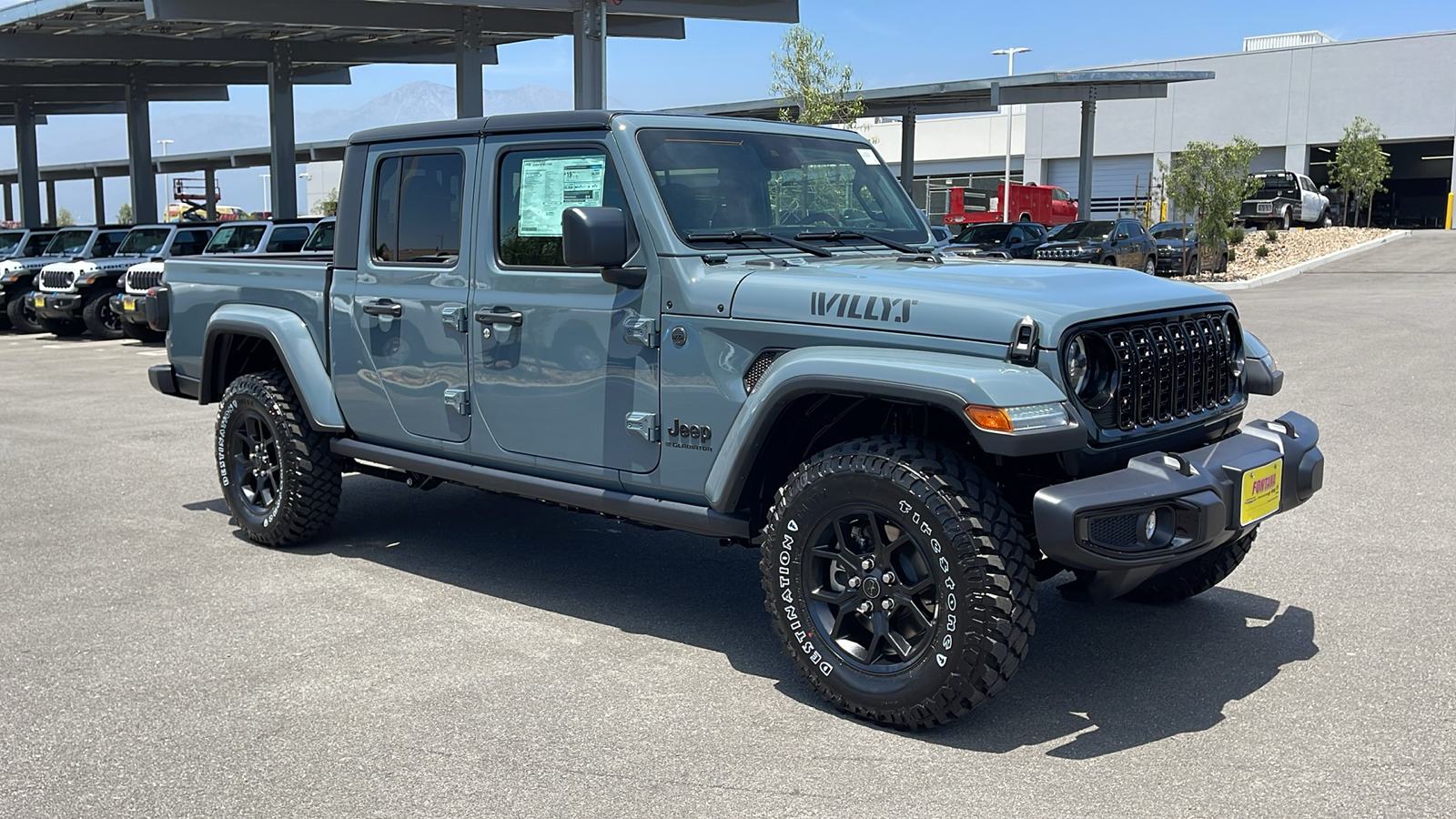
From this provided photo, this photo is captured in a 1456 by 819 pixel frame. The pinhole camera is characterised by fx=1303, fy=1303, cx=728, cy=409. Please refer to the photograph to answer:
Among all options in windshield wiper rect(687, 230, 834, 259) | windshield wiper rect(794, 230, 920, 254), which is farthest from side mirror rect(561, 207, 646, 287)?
windshield wiper rect(794, 230, 920, 254)

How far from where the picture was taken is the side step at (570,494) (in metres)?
4.76

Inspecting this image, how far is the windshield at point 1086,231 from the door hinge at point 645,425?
81.7 ft

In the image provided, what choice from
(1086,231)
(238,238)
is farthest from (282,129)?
(1086,231)

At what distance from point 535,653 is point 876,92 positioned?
34381mm

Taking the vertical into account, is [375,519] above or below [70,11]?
below

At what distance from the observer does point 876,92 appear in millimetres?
37500

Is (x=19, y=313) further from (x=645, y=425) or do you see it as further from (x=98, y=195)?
(x=98, y=195)

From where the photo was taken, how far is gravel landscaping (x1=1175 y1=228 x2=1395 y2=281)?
3139 cm

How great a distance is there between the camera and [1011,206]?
46.3 m

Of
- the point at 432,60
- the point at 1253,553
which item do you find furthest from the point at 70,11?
the point at 1253,553

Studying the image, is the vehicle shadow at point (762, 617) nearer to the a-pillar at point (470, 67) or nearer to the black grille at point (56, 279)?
the black grille at point (56, 279)

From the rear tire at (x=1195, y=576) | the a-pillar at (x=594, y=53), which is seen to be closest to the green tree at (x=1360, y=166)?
the a-pillar at (x=594, y=53)

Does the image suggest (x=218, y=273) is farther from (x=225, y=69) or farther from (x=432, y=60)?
(x=225, y=69)

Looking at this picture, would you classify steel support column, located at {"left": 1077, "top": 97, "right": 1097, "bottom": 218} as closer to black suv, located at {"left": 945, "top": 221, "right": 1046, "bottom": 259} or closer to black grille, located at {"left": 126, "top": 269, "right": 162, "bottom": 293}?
black suv, located at {"left": 945, "top": 221, "right": 1046, "bottom": 259}
